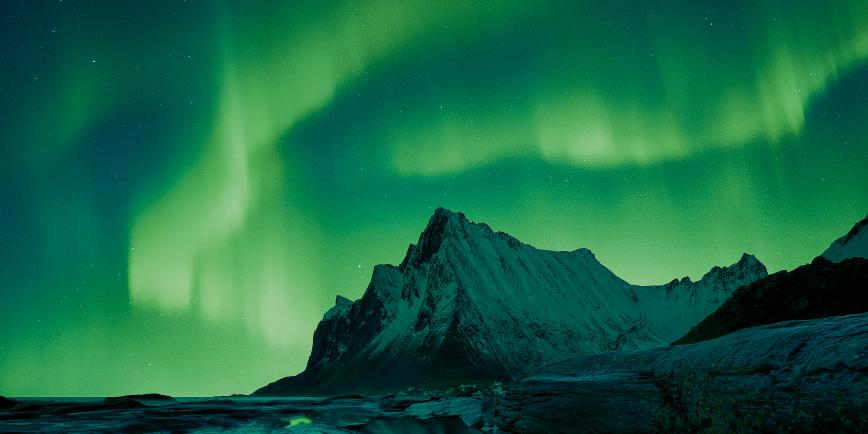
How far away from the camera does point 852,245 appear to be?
536 ft

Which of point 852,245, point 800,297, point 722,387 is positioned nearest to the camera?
point 722,387

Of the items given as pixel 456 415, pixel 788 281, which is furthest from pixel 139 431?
pixel 788 281

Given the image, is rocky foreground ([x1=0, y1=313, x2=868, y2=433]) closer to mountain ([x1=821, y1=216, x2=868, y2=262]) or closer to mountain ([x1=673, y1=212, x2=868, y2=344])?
mountain ([x1=673, y1=212, x2=868, y2=344])

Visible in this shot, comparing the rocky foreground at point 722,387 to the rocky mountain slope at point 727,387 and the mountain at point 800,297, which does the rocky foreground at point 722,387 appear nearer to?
the rocky mountain slope at point 727,387

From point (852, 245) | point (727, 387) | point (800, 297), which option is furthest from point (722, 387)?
point (852, 245)

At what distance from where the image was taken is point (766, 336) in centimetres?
952

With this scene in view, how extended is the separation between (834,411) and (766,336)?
2.33 m

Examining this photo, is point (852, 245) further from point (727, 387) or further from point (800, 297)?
point (727, 387)

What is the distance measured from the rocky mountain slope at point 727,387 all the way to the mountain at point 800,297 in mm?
37461

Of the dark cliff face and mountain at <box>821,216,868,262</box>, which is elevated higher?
mountain at <box>821,216,868,262</box>

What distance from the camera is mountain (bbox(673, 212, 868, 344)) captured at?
4084cm

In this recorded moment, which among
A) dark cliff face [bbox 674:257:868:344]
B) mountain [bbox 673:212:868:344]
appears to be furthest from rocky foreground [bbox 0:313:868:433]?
mountain [bbox 673:212:868:344]

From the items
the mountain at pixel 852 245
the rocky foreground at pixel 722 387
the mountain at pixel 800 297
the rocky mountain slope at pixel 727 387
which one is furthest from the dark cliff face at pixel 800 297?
the mountain at pixel 852 245

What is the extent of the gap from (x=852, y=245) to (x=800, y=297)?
161 meters
